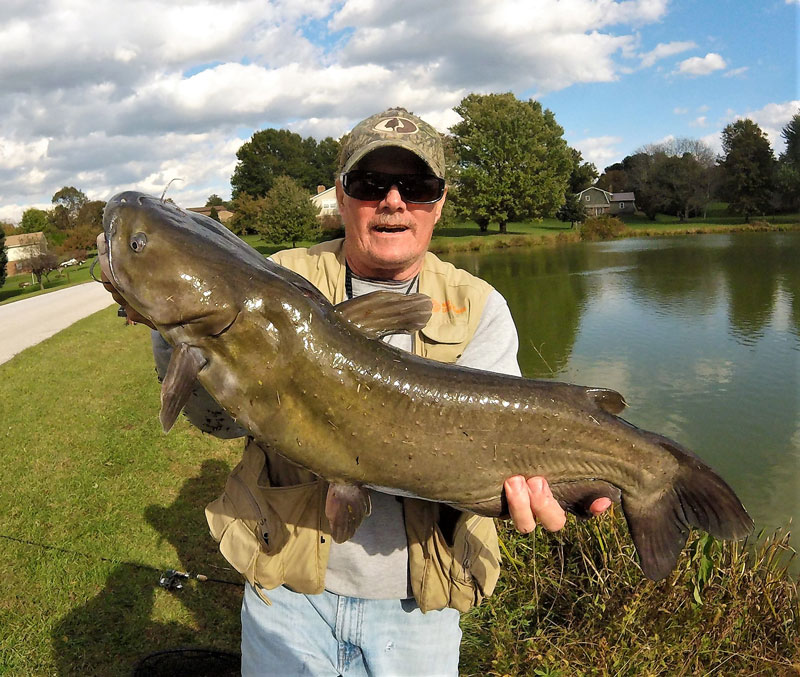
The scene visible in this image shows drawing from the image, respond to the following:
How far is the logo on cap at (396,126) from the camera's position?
8.26 ft

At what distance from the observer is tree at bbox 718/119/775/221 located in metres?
56.8

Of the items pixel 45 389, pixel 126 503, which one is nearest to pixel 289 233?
pixel 45 389

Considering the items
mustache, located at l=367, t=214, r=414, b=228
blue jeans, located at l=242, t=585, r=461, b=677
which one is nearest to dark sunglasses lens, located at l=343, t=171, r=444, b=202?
mustache, located at l=367, t=214, r=414, b=228

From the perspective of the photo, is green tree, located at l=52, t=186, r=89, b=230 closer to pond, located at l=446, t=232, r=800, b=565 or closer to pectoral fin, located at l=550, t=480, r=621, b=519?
pond, located at l=446, t=232, r=800, b=565

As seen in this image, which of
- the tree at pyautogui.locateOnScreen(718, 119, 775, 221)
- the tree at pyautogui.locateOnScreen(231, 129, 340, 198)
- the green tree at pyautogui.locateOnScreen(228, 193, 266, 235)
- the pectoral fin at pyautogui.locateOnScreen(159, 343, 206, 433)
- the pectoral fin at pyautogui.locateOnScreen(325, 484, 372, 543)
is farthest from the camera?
the tree at pyautogui.locateOnScreen(231, 129, 340, 198)

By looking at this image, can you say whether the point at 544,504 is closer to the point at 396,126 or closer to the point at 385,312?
the point at 385,312

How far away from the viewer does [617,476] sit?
212 centimetres

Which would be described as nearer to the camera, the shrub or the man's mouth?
the man's mouth

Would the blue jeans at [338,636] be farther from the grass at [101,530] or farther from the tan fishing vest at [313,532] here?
the grass at [101,530]

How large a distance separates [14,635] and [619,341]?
45.6ft

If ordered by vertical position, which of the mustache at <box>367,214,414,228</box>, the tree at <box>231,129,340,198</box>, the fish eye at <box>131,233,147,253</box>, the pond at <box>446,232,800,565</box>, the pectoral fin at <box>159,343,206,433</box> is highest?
the tree at <box>231,129,340,198</box>

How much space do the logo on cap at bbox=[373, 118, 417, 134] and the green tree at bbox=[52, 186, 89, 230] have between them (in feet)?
160

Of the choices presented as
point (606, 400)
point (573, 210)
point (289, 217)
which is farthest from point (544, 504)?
point (573, 210)

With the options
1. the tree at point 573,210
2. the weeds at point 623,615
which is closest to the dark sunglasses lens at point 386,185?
the weeds at point 623,615
